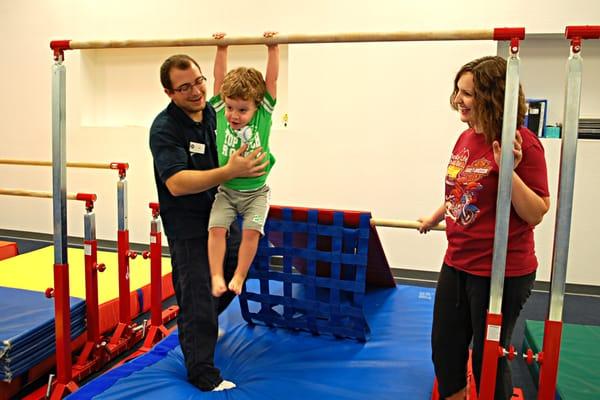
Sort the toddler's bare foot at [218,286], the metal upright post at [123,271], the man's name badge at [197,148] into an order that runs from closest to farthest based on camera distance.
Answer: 1. the toddler's bare foot at [218,286]
2. the man's name badge at [197,148]
3. the metal upright post at [123,271]

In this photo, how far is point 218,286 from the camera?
220 cm

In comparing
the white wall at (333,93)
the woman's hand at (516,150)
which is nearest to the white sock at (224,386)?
the woman's hand at (516,150)

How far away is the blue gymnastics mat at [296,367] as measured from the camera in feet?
7.39

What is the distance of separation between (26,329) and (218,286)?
1.22m

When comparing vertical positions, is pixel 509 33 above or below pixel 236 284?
above

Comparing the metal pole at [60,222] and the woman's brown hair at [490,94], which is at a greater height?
the woman's brown hair at [490,94]

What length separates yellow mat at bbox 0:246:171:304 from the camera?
3488 millimetres

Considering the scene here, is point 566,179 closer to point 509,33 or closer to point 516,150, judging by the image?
point 516,150

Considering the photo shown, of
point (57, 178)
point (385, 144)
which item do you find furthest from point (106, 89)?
point (57, 178)

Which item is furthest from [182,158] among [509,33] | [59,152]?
[509,33]

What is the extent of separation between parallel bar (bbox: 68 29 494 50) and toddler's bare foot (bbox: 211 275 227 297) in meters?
1.05

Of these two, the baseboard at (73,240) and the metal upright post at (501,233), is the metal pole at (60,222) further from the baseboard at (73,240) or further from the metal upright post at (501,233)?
the baseboard at (73,240)

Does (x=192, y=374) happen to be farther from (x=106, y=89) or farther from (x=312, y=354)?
(x=106, y=89)

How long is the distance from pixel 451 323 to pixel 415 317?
4.21 ft
